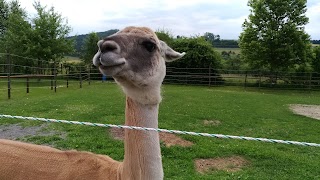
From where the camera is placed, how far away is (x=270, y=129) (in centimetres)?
941

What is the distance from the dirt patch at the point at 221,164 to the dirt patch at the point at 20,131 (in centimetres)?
302

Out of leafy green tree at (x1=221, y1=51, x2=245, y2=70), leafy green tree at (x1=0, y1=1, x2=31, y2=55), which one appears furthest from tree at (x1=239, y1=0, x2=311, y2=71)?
leafy green tree at (x1=0, y1=1, x2=31, y2=55)

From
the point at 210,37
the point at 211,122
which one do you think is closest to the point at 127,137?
the point at 211,122

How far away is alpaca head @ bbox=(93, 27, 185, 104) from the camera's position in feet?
8.01

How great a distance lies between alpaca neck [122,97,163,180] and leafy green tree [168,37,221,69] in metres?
26.9

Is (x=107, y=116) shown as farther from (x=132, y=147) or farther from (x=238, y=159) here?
(x=132, y=147)

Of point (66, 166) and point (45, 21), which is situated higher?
point (45, 21)

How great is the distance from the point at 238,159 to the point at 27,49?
25603 millimetres

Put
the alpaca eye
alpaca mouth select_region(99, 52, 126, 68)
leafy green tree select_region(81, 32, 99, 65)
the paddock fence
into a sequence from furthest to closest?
leafy green tree select_region(81, 32, 99, 65), the paddock fence, the alpaca eye, alpaca mouth select_region(99, 52, 126, 68)

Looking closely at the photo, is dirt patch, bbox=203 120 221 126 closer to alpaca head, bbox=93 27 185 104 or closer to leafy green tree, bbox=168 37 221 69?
alpaca head, bbox=93 27 185 104

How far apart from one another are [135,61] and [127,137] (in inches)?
21.3

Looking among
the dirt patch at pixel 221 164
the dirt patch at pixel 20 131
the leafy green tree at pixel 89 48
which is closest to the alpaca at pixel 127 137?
the dirt patch at pixel 221 164

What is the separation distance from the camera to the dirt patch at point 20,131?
7.47m

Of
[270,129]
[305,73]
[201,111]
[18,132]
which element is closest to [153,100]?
[18,132]
